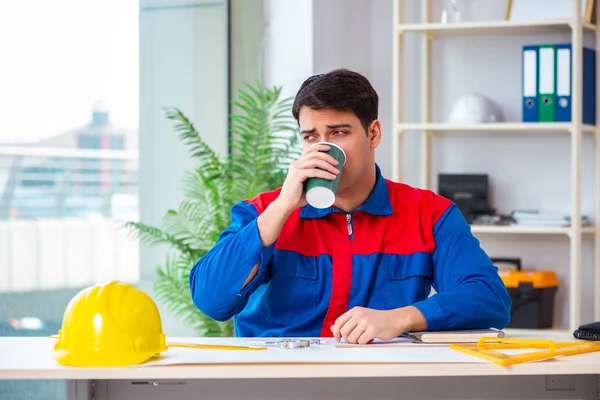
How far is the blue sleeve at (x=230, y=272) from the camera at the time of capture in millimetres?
1845

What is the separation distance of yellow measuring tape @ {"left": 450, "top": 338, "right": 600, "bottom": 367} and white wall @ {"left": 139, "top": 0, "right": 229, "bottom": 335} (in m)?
2.28

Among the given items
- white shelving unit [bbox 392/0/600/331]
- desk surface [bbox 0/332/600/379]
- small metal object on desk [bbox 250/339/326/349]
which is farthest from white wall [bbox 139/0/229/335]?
desk surface [bbox 0/332/600/379]

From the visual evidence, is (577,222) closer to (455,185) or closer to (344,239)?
(455,185)

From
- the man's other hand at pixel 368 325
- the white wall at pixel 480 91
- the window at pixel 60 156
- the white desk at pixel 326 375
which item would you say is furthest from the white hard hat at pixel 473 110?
the white desk at pixel 326 375

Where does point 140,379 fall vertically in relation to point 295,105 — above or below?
below

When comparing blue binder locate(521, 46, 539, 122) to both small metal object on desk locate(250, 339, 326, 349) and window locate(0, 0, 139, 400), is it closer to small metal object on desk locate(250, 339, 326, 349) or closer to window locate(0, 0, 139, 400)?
window locate(0, 0, 139, 400)

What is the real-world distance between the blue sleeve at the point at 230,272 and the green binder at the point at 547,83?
6.94ft

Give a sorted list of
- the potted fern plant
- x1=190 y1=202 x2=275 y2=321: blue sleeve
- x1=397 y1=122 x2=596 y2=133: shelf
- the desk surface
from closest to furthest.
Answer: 1. the desk surface
2. x1=190 y1=202 x2=275 y2=321: blue sleeve
3. the potted fern plant
4. x1=397 y1=122 x2=596 y2=133: shelf

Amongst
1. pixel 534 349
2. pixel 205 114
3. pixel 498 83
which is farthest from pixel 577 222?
pixel 534 349

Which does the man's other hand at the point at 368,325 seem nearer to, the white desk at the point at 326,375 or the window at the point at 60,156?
the white desk at the point at 326,375

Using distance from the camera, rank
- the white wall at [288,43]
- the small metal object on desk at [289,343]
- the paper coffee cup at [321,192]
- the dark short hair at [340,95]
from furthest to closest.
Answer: the white wall at [288,43] → the dark short hair at [340,95] → the paper coffee cup at [321,192] → the small metal object on desk at [289,343]

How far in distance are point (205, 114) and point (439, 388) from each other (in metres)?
2.74

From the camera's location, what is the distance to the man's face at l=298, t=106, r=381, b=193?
1.97 metres

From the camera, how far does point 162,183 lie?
3.75m
